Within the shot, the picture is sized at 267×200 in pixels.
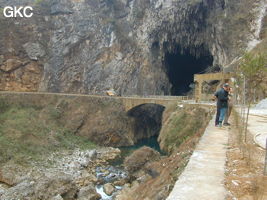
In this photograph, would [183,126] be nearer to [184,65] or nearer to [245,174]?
[245,174]

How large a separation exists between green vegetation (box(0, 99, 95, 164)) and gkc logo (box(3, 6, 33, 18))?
68.4 ft

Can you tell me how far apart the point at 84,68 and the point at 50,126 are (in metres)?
15.3

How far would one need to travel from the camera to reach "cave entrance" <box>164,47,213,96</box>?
155 feet

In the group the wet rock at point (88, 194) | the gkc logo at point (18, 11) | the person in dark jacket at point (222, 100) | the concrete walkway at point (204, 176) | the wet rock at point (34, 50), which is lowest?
the wet rock at point (88, 194)

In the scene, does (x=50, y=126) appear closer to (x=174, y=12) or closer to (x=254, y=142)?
(x=174, y=12)

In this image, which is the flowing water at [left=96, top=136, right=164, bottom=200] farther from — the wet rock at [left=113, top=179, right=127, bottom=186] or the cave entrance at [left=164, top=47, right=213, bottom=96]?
the cave entrance at [left=164, top=47, right=213, bottom=96]

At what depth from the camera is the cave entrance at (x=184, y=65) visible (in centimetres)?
4722

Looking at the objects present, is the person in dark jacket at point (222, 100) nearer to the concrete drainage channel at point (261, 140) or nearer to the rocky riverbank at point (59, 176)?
the concrete drainage channel at point (261, 140)

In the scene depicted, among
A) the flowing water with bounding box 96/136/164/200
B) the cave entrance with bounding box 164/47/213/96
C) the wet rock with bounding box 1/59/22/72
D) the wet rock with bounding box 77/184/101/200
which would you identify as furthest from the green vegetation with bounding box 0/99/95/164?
the cave entrance with bounding box 164/47/213/96

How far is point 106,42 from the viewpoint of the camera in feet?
160

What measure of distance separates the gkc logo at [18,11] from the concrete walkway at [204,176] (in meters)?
52.7

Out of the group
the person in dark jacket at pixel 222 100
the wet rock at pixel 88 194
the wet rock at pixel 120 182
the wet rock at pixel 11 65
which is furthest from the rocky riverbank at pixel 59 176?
the wet rock at pixel 11 65

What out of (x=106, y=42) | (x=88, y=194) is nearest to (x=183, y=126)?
(x=88, y=194)

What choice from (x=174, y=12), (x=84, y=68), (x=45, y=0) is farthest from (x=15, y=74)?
(x=174, y=12)
